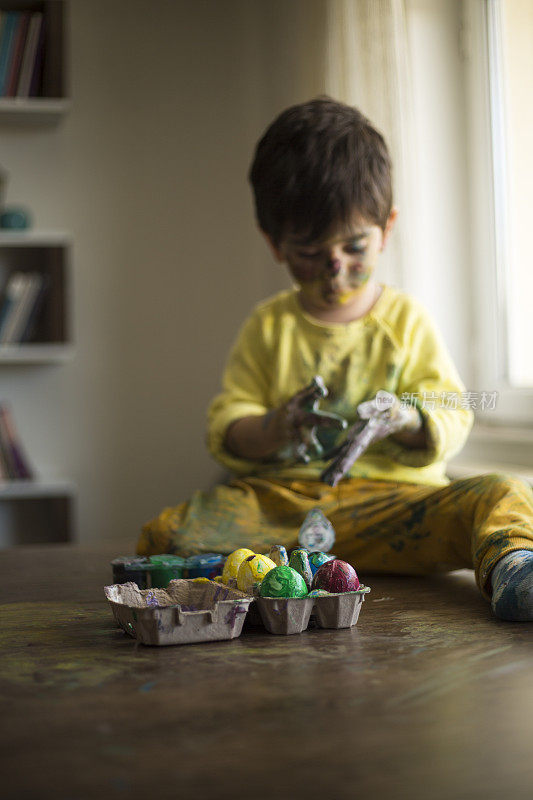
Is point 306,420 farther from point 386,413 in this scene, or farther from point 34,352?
point 34,352

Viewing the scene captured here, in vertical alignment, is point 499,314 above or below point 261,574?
above

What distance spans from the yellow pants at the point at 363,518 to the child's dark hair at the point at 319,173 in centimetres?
37

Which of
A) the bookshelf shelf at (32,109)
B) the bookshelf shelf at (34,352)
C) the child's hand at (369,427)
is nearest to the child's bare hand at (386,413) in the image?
the child's hand at (369,427)

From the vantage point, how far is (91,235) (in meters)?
2.78

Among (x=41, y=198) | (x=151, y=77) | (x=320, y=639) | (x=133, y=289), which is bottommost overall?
(x=320, y=639)

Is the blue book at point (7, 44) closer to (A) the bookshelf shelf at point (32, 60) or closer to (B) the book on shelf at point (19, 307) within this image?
(A) the bookshelf shelf at point (32, 60)

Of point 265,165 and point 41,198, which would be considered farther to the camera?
point 41,198

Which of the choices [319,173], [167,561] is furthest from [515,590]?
[319,173]

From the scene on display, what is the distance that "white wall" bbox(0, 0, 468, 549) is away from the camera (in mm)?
2764

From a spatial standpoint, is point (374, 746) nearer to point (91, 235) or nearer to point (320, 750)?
point (320, 750)

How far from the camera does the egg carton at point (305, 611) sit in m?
0.88

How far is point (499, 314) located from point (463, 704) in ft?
4.18

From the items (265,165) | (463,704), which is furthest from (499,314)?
(463,704)

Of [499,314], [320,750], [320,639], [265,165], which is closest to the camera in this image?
[320,750]
